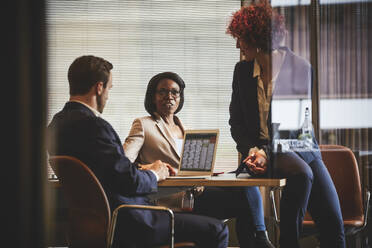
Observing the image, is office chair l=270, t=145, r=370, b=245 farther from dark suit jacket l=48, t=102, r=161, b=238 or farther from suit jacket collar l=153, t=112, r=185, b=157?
dark suit jacket l=48, t=102, r=161, b=238

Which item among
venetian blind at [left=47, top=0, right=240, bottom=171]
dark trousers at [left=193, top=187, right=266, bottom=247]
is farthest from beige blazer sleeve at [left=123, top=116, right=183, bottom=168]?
venetian blind at [left=47, top=0, right=240, bottom=171]

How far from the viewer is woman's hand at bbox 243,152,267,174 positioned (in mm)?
2086

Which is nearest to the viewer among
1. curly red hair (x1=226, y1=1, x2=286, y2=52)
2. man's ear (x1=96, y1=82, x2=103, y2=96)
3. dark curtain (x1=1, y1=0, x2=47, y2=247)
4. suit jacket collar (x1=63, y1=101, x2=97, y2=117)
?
dark curtain (x1=1, y1=0, x2=47, y2=247)

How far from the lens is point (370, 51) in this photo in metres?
1.86

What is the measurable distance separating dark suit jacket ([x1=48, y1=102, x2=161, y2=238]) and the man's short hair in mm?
134

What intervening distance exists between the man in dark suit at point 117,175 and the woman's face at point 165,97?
2.49ft

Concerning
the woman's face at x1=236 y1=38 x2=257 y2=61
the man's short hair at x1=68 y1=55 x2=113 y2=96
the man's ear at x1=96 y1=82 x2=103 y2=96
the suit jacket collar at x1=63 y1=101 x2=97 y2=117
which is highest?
the woman's face at x1=236 y1=38 x2=257 y2=61

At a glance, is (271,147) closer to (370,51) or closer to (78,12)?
(370,51)

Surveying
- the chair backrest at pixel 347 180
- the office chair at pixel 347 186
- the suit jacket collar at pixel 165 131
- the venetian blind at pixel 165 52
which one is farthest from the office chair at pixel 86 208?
the venetian blind at pixel 165 52

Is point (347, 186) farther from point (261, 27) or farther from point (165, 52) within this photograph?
point (165, 52)

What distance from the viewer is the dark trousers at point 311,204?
2.18m

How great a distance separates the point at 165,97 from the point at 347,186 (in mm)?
1233

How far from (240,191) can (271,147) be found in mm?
502

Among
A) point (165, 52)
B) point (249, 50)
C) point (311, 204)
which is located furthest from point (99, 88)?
point (165, 52)
